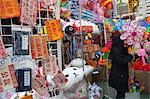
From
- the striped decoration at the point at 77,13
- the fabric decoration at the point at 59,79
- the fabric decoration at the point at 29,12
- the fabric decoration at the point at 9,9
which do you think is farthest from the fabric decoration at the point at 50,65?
the striped decoration at the point at 77,13

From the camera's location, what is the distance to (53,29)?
2188 millimetres

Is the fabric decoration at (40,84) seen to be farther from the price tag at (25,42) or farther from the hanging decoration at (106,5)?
the hanging decoration at (106,5)

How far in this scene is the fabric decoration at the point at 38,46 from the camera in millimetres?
2010

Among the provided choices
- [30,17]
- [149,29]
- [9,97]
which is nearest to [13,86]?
[9,97]

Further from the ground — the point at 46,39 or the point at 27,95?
the point at 46,39

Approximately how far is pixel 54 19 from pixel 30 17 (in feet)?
0.97

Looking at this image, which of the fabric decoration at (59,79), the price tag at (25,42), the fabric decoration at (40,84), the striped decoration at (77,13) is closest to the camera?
the price tag at (25,42)

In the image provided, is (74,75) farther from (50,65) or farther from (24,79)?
(24,79)

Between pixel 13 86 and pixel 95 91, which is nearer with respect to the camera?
pixel 13 86

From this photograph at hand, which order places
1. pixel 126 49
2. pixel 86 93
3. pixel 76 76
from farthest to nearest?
pixel 126 49 → pixel 86 93 → pixel 76 76

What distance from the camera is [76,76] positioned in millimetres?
3506

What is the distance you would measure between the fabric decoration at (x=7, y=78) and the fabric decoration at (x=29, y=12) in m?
0.32

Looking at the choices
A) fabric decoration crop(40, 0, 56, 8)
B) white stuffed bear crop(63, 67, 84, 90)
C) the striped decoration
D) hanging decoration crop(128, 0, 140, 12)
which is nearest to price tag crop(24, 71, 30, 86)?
fabric decoration crop(40, 0, 56, 8)

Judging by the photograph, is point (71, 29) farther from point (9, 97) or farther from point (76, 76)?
point (9, 97)
